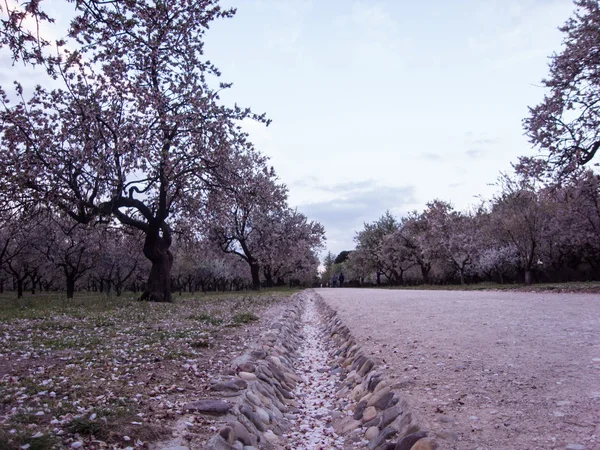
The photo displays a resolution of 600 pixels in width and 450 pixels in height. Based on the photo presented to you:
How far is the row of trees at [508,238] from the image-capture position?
31566 mm

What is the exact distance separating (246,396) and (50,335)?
17.8ft

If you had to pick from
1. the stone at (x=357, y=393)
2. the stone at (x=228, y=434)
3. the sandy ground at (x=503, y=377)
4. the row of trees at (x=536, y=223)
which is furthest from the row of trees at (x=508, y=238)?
the stone at (x=228, y=434)

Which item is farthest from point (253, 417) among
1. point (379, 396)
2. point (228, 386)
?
point (379, 396)

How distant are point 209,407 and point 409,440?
2.21m

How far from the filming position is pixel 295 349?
1218cm

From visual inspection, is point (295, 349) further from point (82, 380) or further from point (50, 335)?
point (82, 380)

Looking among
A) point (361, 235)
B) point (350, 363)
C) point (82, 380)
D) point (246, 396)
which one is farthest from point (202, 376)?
point (361, 235)

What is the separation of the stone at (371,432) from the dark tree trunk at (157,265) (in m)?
18.5

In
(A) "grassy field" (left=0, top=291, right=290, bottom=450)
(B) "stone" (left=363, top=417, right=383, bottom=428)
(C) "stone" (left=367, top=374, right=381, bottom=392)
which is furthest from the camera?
(C) "stone" (left=367, top=374, right=381, bottom=392)

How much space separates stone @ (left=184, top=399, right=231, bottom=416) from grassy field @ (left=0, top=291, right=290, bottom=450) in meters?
0.16

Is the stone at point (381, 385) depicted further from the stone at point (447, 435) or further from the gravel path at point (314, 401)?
the stone at point (447, 435)

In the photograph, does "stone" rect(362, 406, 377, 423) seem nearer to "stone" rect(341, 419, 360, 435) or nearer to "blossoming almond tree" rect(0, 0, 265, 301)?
"stone" rect(341, 419, 360, 435)

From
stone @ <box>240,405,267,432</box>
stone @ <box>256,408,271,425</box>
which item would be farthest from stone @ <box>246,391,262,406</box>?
stone @ <box>240,405,267,432</box>

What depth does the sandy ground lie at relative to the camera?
13.3ft
